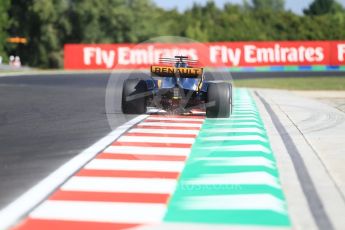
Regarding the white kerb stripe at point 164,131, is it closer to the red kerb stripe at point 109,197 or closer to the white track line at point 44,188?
the white track line at point 44,188

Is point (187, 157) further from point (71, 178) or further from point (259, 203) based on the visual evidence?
point (259, 203)

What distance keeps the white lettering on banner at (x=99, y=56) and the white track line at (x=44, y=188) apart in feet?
123

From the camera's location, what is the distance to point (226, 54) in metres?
47.2

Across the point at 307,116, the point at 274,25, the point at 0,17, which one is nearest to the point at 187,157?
the point at 307,116

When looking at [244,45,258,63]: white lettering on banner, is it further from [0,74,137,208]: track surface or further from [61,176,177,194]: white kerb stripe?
[61,176,177,194]: white kerb stripe

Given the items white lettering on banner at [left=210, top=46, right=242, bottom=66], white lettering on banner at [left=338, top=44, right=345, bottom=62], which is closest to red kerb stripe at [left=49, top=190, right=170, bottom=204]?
white lettering on banner at [left=210, top=46, right=242, bottom=66]

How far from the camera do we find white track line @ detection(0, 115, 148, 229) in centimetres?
546

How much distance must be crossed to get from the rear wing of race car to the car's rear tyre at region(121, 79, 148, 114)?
387 mm

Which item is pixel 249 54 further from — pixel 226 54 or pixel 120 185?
pixel 120 185

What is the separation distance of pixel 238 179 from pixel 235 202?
1.03m

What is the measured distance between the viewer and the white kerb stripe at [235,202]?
5855mm

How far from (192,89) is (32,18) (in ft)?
172

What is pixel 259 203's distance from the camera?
601cm

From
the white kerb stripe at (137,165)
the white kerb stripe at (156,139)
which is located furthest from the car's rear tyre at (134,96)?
the white kerb stripe at (137,165)
